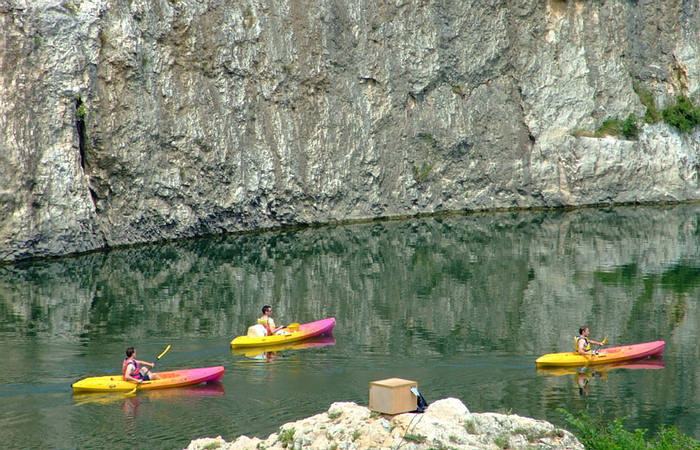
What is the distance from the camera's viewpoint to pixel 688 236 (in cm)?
4981

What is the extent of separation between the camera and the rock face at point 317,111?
44188mm

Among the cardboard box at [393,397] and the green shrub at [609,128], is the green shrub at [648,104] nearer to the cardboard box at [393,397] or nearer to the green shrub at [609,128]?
the green shrub at [609,128]

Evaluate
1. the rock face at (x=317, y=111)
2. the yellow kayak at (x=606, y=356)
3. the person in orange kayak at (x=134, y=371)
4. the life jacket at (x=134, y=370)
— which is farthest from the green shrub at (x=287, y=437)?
the rock face at (x=317, y=111)

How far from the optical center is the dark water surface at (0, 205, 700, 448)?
808 inches

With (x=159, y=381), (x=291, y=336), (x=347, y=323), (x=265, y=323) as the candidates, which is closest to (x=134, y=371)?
(x=159, y=381)

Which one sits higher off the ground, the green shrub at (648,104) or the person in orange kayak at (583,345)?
the green shrub at (648,104)

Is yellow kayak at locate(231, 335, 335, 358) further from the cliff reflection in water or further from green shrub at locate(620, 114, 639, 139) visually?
green shrub at locate(620, 114, 639, 139)

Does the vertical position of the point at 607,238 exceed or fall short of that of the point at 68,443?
it exceeds it

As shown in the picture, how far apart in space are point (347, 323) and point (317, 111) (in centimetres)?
3131

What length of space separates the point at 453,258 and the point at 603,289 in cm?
1046

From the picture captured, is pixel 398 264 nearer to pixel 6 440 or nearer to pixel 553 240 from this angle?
pixel 553 240

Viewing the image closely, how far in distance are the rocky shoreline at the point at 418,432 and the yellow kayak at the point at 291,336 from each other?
39.1 ft

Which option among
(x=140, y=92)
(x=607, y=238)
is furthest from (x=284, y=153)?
(x=607, y=238)

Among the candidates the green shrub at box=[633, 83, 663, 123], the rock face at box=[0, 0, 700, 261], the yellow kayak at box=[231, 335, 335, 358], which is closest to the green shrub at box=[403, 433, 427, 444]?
the yellow kayak at box=[231, 335, 335, 358]
